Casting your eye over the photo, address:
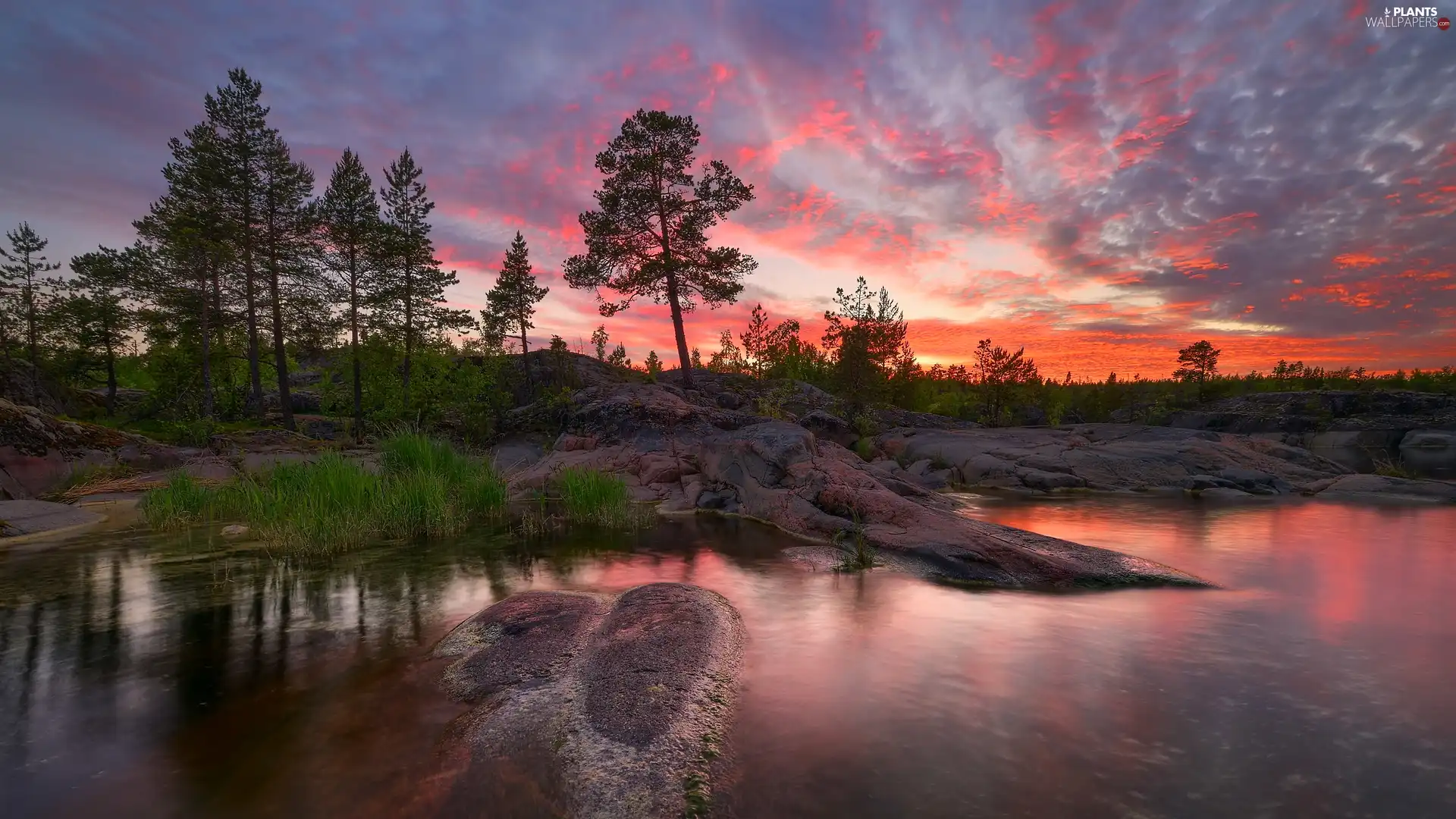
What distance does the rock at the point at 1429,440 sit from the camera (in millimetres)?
34844

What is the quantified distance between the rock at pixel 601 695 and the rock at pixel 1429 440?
169ft

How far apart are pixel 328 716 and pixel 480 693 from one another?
128cm

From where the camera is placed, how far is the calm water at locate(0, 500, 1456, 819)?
4113 millimetres

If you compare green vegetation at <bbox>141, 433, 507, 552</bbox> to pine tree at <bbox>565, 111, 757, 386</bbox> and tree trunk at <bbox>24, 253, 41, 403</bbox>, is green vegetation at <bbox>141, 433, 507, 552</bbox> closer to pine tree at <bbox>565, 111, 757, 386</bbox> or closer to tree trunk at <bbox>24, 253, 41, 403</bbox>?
pine tree at <bbox>565, 111, 757, 386</bbox>

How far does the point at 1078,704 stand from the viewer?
5.35m

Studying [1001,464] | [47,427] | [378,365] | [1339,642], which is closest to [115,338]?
[378,365]

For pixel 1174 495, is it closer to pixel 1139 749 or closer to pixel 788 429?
pixel 788 429

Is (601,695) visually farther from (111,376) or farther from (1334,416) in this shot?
(111,376)

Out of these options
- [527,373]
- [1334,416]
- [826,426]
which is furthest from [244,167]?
[1334,416]

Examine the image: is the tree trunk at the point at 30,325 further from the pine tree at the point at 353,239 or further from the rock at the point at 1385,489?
the rock at the point at 1385,489

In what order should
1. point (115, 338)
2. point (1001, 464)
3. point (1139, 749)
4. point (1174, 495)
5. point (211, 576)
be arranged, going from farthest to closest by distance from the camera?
point (115, 338)
point (1001, 464)
point (1174, 495)
point (211, 576)
point (1139, 749)

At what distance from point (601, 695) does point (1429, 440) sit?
55.0m

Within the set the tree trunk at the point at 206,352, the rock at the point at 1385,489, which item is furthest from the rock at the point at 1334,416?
the tree trunk at the point at 206,352

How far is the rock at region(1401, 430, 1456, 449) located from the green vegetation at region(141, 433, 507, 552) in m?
53.9
